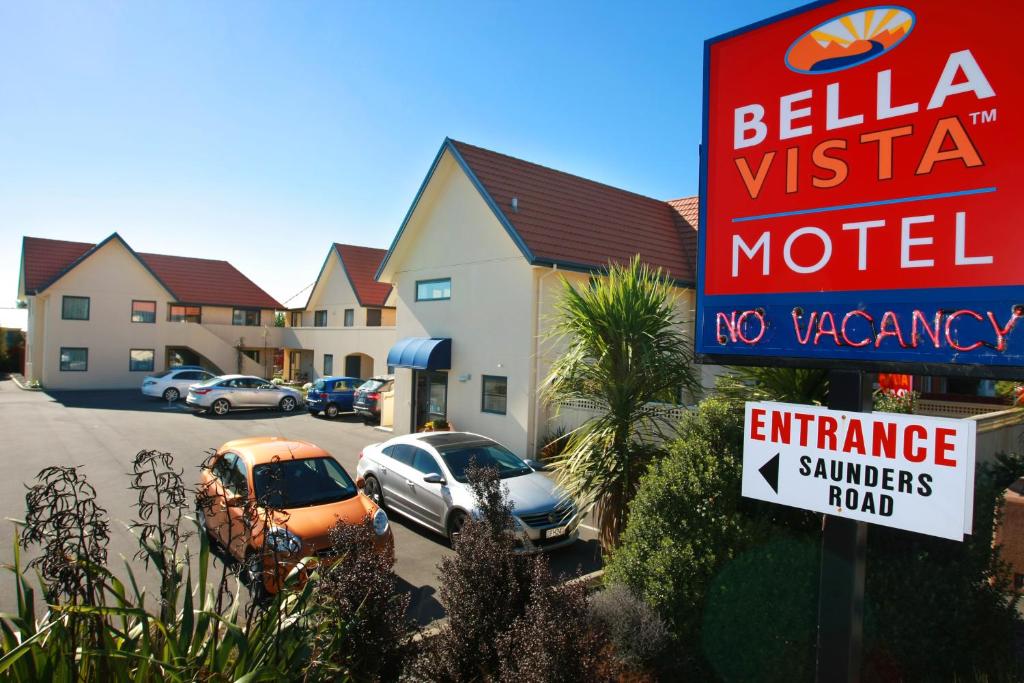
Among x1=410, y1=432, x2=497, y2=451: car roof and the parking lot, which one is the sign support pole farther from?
x1=410, y1=432, x2=497, y2=451: car roof

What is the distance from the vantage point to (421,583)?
816cm

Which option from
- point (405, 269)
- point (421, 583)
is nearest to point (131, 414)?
point (405, 269)

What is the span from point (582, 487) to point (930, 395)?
14.7 metres

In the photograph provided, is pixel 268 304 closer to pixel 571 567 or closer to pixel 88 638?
pixel 571 567

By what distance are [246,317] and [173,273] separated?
5.07 m

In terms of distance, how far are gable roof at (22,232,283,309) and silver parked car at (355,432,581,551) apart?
3104 centimetres

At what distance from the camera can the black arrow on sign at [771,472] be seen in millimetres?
3668

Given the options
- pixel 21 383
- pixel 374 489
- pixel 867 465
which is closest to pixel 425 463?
pixel 374 489

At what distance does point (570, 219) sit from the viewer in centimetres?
1692

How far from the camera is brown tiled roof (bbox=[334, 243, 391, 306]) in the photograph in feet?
113

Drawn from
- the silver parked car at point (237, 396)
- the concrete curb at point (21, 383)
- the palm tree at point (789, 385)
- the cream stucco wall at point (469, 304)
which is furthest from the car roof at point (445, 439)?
the concrete curb at point (21, 383)

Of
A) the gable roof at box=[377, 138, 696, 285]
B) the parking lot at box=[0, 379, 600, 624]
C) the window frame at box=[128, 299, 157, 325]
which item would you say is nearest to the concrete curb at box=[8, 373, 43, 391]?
the parking lot at box=[0, 379, 600, 624]

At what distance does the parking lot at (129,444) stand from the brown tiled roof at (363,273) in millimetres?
9718

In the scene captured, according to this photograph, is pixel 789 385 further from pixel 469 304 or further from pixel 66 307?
pixel 66 307
